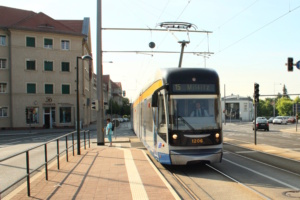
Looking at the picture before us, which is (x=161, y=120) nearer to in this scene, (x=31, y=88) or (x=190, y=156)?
(x=190, y=156)

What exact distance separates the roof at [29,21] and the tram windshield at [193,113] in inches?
1614

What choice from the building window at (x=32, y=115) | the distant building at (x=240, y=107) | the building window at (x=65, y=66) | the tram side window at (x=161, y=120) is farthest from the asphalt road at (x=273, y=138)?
the distant building at (x=240, y=107)

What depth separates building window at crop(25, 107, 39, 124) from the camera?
46031mm

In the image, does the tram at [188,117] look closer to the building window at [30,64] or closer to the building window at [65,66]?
the building window at [30,64]

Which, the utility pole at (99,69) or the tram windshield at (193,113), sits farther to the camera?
the utility pole at (99,69)

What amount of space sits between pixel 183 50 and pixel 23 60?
31.8m

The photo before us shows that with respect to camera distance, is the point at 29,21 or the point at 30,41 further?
the point at 29,21

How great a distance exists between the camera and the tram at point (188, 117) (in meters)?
9.80

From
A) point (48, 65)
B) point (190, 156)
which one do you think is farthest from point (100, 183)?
point (48, 65)

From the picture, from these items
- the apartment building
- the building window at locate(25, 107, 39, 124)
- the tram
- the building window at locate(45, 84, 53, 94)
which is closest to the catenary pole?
the tram

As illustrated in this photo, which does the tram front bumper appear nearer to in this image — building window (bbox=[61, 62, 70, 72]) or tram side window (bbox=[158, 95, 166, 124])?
tram side window (bbox=[158, 95, 166, 124])

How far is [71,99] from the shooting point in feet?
160

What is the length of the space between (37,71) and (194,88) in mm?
40548

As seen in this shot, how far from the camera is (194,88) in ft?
33.8
